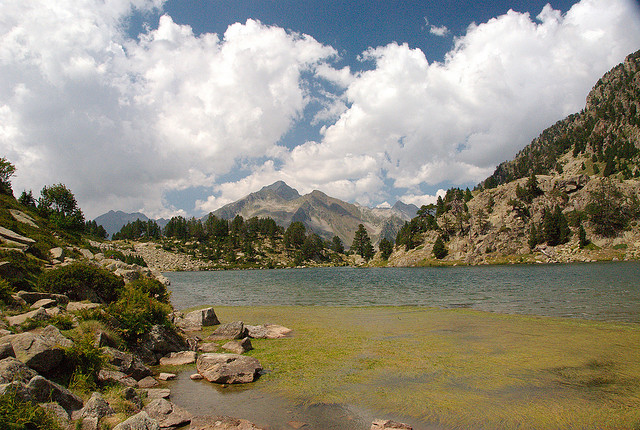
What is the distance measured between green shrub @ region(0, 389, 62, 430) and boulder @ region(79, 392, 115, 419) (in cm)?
75

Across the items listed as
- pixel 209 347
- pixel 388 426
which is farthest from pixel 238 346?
pixel 388 426

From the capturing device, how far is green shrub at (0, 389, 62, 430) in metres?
6.57

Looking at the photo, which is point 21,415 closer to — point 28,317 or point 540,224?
point 28,317

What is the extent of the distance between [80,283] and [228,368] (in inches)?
496

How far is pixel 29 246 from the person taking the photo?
2519cm

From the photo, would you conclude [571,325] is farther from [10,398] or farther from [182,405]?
[10,398]

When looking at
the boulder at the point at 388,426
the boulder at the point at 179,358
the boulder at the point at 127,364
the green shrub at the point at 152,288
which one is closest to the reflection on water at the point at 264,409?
the boulder at the point at 388,426

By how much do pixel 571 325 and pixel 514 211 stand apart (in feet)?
544

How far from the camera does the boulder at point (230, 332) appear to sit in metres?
20.5

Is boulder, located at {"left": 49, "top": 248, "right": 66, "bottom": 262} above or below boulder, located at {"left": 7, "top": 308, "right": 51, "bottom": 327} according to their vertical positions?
above

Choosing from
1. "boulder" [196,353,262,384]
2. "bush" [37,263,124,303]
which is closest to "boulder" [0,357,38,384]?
"boulder" [196,353,262,384]

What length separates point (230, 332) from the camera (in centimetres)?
2072

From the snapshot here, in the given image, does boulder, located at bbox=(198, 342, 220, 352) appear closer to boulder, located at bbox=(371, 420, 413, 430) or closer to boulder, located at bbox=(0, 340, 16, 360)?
boulder, located at bbox=(0, 340, 16, 360)

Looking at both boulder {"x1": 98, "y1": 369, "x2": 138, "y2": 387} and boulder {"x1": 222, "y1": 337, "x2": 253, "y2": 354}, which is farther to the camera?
boulder {"x1": 222, "y1": 337, "x2": 253, "y2": 354}
